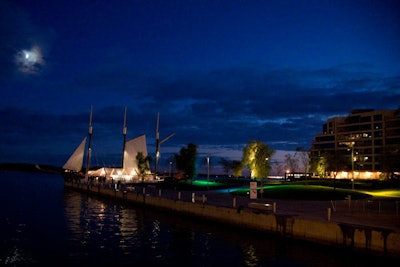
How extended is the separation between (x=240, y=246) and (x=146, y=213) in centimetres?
1826

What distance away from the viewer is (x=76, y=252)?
67.9 ft

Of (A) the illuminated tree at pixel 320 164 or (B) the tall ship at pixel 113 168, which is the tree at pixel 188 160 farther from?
(A) the illuminated tree at pixel 320 164

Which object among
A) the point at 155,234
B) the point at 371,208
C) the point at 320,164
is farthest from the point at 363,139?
the point at 155,234

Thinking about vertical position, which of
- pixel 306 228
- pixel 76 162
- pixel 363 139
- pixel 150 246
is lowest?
pixel 150 246

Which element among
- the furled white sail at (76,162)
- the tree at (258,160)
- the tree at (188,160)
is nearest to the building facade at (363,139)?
the tree at (188,160)

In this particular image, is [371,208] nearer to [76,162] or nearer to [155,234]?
[155,234]

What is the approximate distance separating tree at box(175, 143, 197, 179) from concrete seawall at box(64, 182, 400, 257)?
147 feet

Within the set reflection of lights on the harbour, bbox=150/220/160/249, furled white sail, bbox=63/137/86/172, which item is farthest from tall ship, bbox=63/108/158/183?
reflection of lights on the harbour, bbox=150/220/160/249

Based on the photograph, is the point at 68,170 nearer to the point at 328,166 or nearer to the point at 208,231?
the point at 328,166

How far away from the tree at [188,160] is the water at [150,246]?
48.6m

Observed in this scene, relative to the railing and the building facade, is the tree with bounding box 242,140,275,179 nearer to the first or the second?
the railing

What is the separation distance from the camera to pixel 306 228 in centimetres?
2225

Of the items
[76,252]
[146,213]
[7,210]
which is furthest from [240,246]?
[7,210]

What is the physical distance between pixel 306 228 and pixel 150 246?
9338 mm
